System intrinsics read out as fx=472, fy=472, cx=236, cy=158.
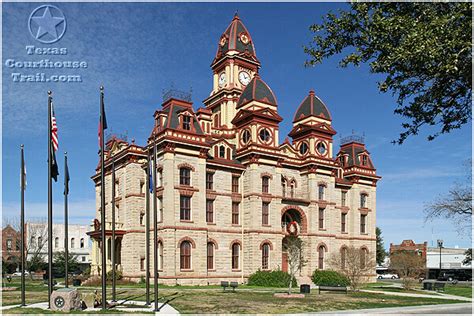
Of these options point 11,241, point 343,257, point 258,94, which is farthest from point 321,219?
point 11,241

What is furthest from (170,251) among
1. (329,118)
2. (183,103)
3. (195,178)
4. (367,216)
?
(367,216)

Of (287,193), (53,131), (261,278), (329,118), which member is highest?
(329,118)

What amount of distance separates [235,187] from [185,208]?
662 cm

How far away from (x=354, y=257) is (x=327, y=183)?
36.4 ft

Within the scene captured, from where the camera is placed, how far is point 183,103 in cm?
4322

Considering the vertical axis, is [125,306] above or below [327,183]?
below

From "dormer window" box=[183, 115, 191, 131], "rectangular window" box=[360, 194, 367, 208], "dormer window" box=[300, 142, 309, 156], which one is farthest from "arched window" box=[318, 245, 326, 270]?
"dormer window" box=[183, 115, 191, 131]

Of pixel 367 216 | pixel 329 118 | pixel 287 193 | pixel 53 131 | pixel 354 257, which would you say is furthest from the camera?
pixel 367 216

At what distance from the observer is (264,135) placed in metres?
47.0

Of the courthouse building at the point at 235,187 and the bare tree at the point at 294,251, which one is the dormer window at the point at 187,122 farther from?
the bare tree at the point at 294,251

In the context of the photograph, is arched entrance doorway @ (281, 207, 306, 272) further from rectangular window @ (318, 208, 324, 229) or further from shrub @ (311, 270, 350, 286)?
shrub @ (311, 270, 350, 286)

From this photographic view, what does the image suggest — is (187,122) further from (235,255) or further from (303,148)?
(303,148)

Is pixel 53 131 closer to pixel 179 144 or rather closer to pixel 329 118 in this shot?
pixel 179 144

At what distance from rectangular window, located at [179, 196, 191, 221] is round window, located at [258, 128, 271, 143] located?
32.8 ft
